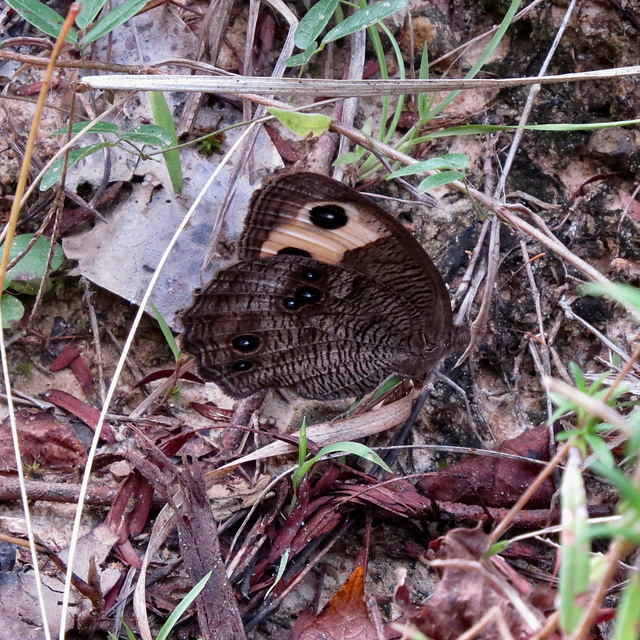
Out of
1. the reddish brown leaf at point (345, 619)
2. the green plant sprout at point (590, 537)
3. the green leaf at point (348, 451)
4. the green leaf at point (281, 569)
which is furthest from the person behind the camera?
the green leaf at point (348, 451)

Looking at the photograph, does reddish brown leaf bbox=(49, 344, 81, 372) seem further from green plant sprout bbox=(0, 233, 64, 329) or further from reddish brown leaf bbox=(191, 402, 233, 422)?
reddish brown leaf bbox=(191, 402, 233, 422)

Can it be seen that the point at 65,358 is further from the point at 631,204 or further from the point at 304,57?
the point at 631,204

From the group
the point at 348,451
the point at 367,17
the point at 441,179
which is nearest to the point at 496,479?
the point at 348,451

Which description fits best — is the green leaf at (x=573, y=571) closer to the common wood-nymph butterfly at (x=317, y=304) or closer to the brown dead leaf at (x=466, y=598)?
the brown dead leaf at (x=466, y=598)

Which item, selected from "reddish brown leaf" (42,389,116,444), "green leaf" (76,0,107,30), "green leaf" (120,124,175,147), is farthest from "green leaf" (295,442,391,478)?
"green leaf" (76,0,107,30)

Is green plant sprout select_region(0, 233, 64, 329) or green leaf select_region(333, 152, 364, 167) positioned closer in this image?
green plant sprout select_region(0, 233, 64, 329)

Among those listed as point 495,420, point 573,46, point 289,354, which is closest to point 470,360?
point 495,420

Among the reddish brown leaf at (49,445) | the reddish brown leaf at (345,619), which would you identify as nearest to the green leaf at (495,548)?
the reddish brown leaf at (345,619)
